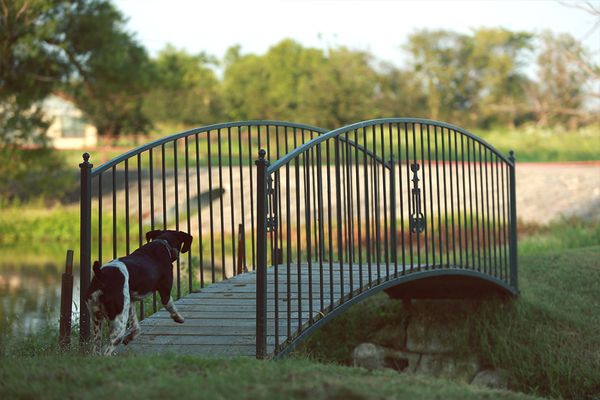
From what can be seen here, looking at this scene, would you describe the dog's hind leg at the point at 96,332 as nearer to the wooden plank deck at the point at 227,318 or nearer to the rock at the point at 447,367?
the wooden plank deck at the point at 227,318

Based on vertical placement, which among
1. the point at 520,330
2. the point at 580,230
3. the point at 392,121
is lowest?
the point at 520,330

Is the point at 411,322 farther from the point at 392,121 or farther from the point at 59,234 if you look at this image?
the point at 59,234

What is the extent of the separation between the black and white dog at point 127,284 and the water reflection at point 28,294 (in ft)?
9.94

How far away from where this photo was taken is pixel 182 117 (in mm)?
43094

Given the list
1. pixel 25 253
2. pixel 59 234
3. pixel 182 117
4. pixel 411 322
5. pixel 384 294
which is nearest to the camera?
pixel 411 322

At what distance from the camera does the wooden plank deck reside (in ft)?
18.7

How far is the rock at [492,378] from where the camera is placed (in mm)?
8526

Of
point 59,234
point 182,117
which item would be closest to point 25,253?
point 59,234

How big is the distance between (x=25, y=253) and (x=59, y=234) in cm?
261

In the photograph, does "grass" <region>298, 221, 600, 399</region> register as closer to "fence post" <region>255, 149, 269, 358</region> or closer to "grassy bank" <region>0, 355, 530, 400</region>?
"fence post" <region>255, 149, 269, 358</region>

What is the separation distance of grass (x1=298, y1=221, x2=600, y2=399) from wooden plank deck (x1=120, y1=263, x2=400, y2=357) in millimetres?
792

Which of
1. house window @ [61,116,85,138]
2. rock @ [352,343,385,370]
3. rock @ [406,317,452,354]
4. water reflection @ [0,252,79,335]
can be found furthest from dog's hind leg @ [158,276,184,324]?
house window @ [61,116,85,138]

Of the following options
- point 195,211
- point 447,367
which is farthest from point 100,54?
point 447,367

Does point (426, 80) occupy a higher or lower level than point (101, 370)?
higher
